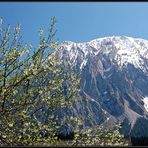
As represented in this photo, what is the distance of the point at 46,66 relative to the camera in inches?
610

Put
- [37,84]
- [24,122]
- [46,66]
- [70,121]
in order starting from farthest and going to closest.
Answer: [70,121], [37,84], [46,66], [24,122]

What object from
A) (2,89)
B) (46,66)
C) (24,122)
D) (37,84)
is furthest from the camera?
(37,84)

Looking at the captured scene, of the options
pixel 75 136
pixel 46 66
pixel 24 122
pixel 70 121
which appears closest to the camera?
pixel 24 122

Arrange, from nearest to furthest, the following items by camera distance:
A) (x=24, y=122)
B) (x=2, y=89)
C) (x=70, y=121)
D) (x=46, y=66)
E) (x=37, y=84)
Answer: (x=2, y=89) < (x=24, y=122) < (x=46, y=66) < (x=37, y=84) < (x=70, y=121)

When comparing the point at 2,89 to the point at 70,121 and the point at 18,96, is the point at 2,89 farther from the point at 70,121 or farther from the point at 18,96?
the point at 70,121

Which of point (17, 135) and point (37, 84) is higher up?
point (37, 84)

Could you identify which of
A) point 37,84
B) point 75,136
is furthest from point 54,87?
point 75,136

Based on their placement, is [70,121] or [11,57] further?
[70,121]

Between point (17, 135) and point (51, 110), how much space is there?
454cm

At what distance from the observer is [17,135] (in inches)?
521

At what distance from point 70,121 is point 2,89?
7917 mm

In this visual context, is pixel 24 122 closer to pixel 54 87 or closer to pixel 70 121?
pixel 54 87

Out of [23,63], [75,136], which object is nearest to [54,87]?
[23,63]

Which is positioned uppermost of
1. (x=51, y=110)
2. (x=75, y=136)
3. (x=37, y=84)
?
(x=37, y=84)
